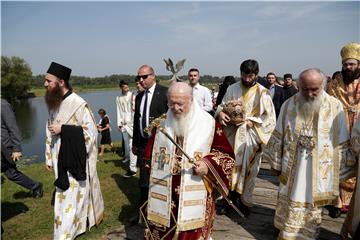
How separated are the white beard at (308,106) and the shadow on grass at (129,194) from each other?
3003 mm

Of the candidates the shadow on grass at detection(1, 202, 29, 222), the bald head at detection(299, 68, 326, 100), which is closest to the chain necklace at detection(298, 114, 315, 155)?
the bald head at detection(299, 68, 326, 100)

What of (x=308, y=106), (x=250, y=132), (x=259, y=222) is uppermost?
(x=308, y=106)

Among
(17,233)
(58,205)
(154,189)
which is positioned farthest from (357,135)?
(17,233)

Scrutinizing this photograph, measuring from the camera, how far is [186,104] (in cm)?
333

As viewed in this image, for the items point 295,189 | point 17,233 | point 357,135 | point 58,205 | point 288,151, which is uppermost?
point 357,135

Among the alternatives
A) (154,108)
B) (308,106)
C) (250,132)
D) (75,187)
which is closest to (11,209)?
(75,187)

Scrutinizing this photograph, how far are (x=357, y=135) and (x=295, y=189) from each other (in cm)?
94

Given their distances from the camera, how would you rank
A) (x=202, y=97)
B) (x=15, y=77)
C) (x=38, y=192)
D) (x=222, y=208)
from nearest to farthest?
(x=222, y=208) → (x=38, y=192) → (x=202, y=97) → (x=15, y=77)

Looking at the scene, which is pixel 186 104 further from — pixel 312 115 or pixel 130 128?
pixel 130 128

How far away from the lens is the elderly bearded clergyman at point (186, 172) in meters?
3.43

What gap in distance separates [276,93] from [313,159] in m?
6.02

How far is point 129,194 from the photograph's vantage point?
6.70m

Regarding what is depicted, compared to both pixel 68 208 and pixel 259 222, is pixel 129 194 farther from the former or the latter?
pixel 259 222

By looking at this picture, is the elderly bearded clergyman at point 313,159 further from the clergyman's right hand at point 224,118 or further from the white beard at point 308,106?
the clergyman's right hand at point 224,118
